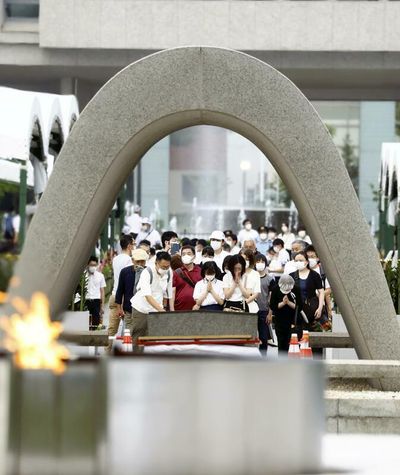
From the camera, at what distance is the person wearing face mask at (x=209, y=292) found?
17672 mm

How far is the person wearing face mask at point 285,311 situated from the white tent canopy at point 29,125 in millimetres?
4126

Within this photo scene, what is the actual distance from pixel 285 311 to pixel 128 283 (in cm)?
221

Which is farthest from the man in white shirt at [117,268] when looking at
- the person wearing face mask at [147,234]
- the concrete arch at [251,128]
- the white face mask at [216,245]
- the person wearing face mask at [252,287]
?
the person wearing face mask at [147,234]

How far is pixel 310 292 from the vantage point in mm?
18609

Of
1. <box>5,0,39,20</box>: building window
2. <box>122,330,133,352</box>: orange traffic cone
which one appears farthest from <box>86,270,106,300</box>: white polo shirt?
<box>5,0,39,20</box>: building window

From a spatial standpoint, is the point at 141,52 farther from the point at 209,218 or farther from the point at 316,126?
the point at 316,126

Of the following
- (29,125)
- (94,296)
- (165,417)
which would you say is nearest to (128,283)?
(94,296)

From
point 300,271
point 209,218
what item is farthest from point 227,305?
point 209,218

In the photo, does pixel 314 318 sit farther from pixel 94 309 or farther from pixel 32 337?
pixel 32 337

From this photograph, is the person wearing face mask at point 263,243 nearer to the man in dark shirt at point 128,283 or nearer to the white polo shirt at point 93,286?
the white polo shirt at point 93,286

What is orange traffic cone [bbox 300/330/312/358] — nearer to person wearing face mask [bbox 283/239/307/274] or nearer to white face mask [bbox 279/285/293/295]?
white face mask [bbox 279/285/293/295]

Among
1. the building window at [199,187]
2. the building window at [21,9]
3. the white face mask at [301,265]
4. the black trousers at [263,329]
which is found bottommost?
the black trousers at [263,329]

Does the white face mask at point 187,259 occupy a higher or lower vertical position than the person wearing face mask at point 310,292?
higher

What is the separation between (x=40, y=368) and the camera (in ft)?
18.0
